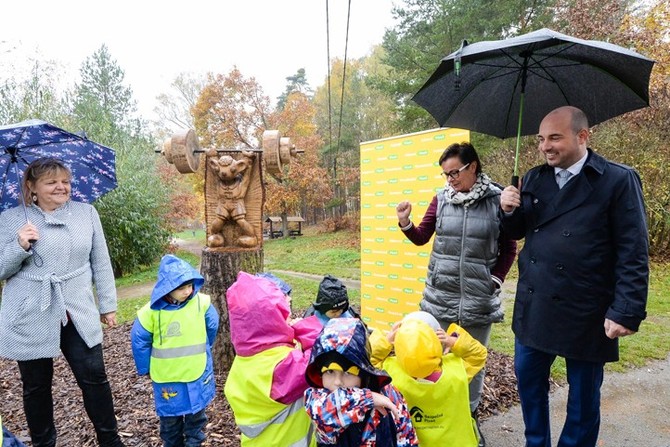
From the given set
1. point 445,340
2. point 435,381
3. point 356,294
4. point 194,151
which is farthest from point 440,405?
point 356,294

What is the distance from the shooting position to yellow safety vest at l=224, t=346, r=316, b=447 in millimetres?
1747

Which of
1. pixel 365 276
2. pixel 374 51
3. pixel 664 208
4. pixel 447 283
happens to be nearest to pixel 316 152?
pixel 374 51

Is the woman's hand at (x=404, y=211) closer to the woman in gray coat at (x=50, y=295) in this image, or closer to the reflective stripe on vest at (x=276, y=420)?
the reflective stripe on vest at (x=276, y=420)

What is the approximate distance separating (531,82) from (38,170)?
271cm

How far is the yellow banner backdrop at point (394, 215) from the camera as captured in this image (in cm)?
377

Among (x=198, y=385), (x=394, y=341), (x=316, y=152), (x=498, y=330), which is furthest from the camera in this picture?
(x=316, y=152)

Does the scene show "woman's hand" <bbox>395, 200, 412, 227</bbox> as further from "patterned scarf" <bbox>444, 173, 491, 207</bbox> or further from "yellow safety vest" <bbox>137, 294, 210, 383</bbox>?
"yellow safety vest" <bbox>137, 294, 210, 383</bbox>

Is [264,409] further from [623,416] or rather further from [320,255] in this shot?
[320,255]

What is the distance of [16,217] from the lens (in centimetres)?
208

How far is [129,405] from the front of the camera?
3004mm

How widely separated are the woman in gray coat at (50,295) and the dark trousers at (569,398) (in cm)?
227

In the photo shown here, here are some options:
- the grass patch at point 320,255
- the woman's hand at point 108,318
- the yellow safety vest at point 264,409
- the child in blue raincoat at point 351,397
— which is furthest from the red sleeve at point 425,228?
the grass patch at point 320,255

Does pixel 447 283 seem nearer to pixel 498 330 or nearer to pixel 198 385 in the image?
pixel 198 385

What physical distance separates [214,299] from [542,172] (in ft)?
8.59
